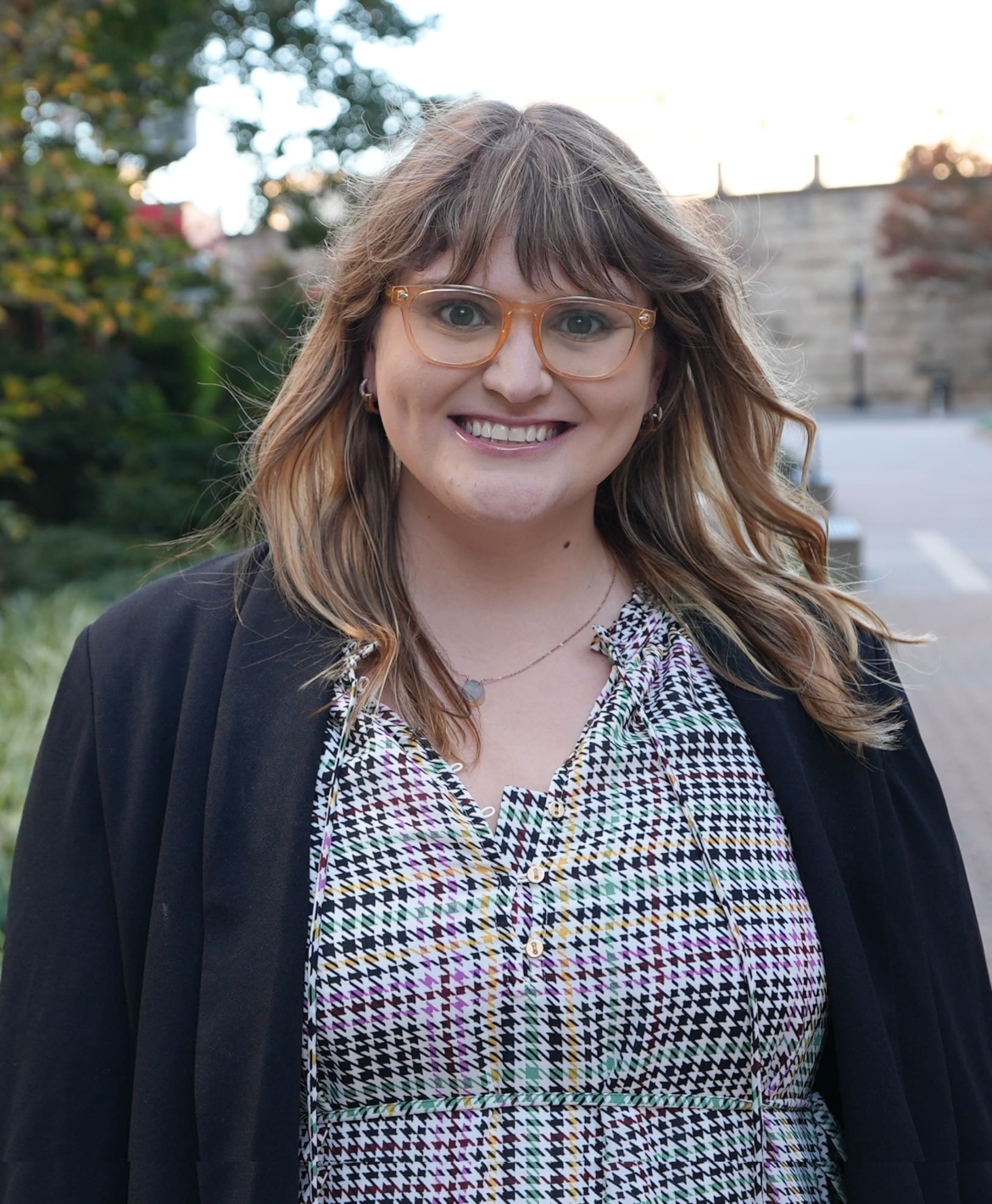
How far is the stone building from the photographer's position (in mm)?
38938

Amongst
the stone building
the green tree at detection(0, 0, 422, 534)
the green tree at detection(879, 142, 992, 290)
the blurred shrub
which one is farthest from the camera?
the stone building

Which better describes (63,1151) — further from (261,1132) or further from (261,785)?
(261,785)

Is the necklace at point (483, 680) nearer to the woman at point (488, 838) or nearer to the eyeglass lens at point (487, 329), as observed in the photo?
the woman at point (488, 838)

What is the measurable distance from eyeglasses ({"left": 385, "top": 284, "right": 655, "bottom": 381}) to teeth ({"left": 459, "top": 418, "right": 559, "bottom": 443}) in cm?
8

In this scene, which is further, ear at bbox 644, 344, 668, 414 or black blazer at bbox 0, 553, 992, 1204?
ear at bbox 644, 344, 668, 414

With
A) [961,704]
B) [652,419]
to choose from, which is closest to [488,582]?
[652,419]

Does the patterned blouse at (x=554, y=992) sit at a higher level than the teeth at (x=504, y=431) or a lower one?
lower

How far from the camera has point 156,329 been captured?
11016mm

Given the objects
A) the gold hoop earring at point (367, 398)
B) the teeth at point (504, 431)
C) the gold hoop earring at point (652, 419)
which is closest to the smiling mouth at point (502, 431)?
the teeth at point (504, 431)

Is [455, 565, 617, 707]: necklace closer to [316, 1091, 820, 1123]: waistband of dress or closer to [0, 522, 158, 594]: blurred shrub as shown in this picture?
[316, 1091, 820, 1123]: waistband of dress

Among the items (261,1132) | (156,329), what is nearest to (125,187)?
(156,329)

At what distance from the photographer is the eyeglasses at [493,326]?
1724 millimetres

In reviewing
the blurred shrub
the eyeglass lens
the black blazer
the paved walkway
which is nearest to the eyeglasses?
the eyeglass lens

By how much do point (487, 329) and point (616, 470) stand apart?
507 millimetres
